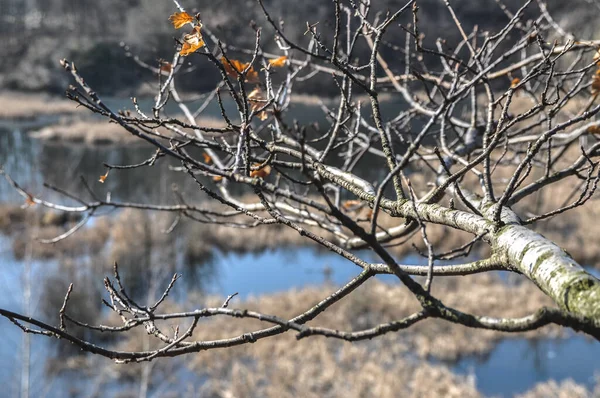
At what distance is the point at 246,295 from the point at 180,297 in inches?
54.7

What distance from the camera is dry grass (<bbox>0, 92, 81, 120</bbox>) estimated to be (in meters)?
23.2

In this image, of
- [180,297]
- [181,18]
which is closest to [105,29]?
[180,297]

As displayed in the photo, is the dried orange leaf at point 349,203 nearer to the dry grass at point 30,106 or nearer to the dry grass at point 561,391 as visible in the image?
the dry grass at point 561,391

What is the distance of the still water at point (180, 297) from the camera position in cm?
816

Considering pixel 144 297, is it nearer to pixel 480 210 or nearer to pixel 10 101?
pixel 480 210

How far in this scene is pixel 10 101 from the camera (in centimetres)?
2528

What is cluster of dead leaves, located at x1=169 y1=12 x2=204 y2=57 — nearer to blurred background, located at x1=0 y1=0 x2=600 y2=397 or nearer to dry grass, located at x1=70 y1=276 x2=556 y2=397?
blurred background, located at x1=0 y1=0 x2=600 y2=397

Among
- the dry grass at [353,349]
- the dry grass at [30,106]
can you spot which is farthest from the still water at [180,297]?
the dry grass at [30,106]

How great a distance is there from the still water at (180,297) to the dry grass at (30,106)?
5.61 m

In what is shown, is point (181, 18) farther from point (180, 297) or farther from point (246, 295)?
point (180, 297)

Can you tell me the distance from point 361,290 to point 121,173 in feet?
28.9

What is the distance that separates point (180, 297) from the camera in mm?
10758

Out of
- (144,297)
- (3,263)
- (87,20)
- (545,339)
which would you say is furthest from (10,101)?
(545,339)

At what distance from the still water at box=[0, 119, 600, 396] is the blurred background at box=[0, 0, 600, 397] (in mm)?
34
